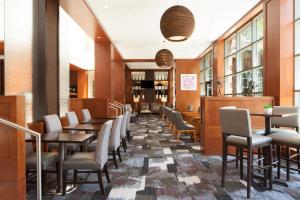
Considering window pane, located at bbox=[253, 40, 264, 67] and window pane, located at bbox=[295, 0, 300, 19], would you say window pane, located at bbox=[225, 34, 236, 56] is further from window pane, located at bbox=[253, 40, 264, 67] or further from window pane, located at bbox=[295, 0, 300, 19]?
window pane, located at bbox=[295, 0, 300, 19]

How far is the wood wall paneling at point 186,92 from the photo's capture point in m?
13.7

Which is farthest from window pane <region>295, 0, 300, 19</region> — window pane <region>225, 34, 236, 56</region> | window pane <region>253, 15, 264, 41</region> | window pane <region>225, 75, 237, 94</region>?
window pane <region>225, 75, 237, 94</region>

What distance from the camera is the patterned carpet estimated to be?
3.27m

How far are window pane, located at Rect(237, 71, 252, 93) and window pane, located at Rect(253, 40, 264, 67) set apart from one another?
0.46 metres

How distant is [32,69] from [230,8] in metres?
4.73

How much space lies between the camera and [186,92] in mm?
13789

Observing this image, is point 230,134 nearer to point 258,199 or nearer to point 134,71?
point 258,199

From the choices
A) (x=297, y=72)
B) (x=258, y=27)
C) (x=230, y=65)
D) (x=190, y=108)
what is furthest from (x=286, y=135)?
(x=190, y=108)

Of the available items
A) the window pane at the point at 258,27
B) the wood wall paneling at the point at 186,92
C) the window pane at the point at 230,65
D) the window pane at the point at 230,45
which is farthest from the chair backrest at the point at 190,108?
the window pane at the point at 258,27

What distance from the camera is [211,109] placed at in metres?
5.55

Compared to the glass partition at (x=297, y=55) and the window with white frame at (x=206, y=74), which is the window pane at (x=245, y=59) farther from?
the window with white frame at (x=206, y=74)

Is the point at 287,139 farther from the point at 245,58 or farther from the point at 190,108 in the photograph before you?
the point at 190,108

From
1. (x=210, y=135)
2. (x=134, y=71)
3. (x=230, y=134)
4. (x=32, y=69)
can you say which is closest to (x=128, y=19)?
(x=32, y=69)

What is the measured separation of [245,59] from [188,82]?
622cm
